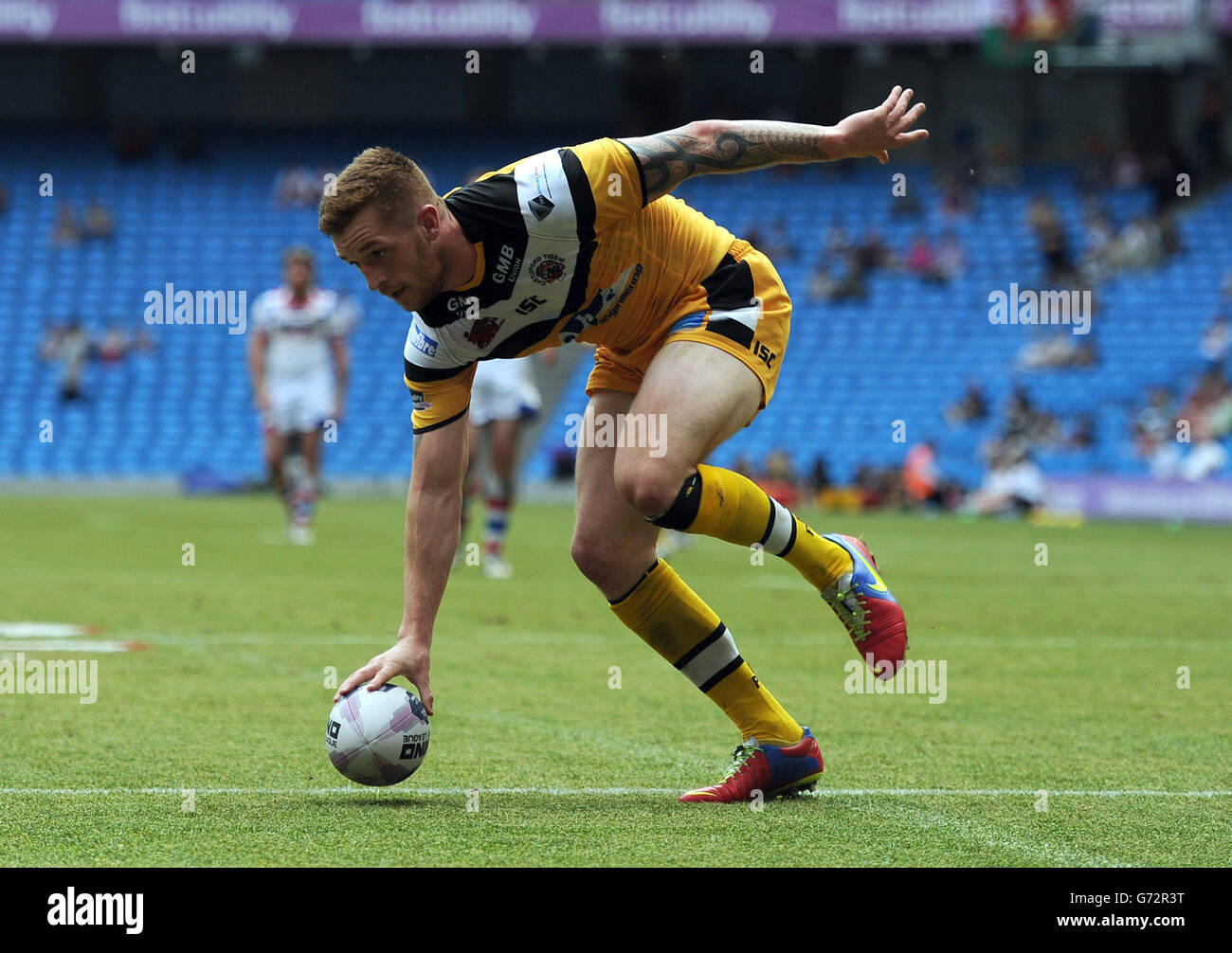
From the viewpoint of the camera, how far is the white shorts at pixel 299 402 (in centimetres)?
1530

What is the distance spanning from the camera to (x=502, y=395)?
41.1 feet

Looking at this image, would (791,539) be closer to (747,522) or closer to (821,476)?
(747,522)

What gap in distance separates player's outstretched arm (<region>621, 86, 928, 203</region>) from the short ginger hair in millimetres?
665

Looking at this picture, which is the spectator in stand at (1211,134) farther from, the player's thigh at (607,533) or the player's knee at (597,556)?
the player's knee at (597,556)

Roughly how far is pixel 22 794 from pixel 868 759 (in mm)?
2633

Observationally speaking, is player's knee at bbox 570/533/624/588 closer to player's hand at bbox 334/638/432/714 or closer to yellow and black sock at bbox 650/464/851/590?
yellow and black sock at bbox 650/464/851/590

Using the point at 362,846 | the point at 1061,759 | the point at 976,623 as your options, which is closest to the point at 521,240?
the point at 362,846

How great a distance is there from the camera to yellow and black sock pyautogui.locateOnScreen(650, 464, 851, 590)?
4.65 metres

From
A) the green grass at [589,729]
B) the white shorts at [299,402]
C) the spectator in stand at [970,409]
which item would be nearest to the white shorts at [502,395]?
the green grass at [589,729]

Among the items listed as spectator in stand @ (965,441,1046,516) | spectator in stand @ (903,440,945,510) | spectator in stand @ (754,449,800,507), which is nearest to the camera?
spectator in stand @ (965,441,1046,516)

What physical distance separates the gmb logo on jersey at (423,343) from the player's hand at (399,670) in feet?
2.70

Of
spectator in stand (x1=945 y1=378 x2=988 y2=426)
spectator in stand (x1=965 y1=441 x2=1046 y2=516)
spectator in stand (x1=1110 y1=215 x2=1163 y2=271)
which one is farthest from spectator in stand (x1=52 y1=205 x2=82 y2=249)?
spectator in stand (x1=1110 y1=215 x2=1163 y2=271)

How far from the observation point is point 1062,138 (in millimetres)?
33250

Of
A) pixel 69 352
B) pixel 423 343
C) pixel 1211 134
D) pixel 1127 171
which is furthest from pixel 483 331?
pixel 1211 134
